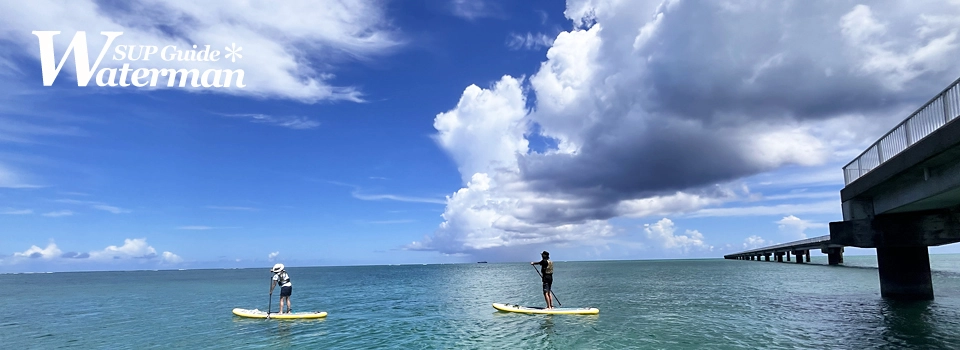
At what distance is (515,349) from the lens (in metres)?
18.4

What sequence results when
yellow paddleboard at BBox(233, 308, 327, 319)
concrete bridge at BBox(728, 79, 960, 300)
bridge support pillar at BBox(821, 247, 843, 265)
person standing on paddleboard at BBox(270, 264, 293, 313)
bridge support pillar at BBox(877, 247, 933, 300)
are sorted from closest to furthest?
concrete bridge at BBox(728, 79, 960, 300), person standing on paddleboard at BBox(270, 264, 293, 313), yellow paddleboard at BBox(233, 308, 327, 319), bridge support pillar at BBox(877, 247, 933, 300), bridge support pillar at BBox(821, 247, 843, 265)

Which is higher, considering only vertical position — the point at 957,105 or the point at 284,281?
the point at 957,105

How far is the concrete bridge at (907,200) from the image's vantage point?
17828mm

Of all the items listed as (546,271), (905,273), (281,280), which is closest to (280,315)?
(281,280)

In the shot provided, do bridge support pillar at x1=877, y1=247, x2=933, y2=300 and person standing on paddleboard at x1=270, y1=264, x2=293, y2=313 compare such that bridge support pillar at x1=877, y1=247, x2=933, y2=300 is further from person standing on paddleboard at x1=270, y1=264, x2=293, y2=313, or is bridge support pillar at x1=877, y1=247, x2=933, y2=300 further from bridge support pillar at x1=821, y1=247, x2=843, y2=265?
bridge support pillar at x1=821, y1=247, x2=843, y2=265

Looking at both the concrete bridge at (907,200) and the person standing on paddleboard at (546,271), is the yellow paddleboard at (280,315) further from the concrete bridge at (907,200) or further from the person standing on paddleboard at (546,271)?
the concrete bridge at (907,200)

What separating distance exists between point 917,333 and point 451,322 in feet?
66.5

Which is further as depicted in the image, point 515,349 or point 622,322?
point 622,322

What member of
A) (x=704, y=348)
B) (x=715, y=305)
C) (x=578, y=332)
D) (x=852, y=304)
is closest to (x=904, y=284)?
(x=852, y=304)

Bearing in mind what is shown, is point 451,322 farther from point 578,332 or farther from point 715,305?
point 715,305

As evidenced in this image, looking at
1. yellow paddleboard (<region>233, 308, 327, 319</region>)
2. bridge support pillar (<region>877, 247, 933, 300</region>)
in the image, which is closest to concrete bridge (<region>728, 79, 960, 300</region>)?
bridge support pillar (<region>877, 247, 933, 300</region>)

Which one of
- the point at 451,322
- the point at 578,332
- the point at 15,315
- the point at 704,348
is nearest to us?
the point at 704,348

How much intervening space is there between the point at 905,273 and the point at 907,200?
893 centimetres

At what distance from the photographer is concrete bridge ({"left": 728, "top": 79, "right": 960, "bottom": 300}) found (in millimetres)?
17828
